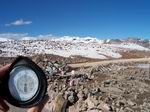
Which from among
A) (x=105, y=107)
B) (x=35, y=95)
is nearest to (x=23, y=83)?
(x=35, y=95)

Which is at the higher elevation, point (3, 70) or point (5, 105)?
point (3, 70)

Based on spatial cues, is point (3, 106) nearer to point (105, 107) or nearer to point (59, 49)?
point (105, 107)

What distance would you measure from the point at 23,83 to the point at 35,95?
90 millimetres

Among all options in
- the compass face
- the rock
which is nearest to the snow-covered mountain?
the rock

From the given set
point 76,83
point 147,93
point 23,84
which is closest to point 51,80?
point 76,83

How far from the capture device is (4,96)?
4.46 ft

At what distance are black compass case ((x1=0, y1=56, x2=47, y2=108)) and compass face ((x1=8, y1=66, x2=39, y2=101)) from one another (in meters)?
0.01

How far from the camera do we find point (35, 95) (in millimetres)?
1407

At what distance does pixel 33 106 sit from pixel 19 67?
0.16 meters

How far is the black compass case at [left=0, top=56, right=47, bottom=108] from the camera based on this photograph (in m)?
1.36

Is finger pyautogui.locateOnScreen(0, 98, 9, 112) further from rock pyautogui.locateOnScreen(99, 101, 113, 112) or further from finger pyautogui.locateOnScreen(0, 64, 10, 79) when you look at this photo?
rock pyautogui.locateOnScreen(99, 101, 113, 112)

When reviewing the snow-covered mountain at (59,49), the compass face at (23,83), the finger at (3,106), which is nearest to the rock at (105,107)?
the compass face at (23,83)

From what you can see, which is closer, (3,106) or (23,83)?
(3,106)

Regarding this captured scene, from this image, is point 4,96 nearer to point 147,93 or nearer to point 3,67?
point 3,67
